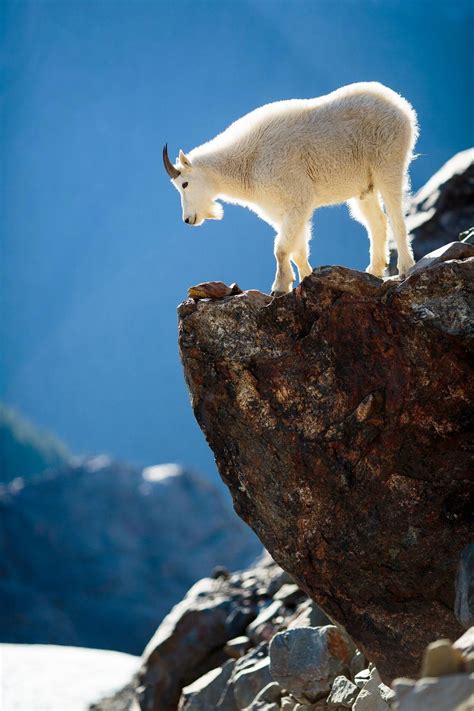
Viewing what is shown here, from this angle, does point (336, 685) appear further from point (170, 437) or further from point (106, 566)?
point (170, 437)

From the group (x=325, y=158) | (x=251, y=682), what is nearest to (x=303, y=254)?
(x=325, y=158)

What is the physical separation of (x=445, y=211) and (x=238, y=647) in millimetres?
8968

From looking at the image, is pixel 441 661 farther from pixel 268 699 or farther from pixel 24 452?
pixel 24 452

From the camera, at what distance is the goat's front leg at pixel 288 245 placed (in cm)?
898

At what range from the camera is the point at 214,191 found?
33.9 ft

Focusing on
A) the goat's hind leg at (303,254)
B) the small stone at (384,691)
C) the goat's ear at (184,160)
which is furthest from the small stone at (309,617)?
the goat's ear at (184,160)

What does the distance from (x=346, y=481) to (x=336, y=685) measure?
289cm

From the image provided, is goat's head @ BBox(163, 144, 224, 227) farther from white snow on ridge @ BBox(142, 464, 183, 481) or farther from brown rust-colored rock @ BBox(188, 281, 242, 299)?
white snow on ridge @ BBox(142, 464, 183, 481)

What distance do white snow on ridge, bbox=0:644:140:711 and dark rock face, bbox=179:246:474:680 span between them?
15.1 m

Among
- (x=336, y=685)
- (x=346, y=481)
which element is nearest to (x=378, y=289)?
(x=346, y=481)

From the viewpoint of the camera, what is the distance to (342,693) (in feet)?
28.9

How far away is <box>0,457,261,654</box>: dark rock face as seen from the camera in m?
51.9

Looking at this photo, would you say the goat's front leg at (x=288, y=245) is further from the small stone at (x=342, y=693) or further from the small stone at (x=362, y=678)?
the small stone at (x=342, y=693)

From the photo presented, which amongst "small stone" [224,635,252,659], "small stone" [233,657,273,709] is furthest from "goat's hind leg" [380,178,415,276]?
"small stone" [224,635,252,659]
